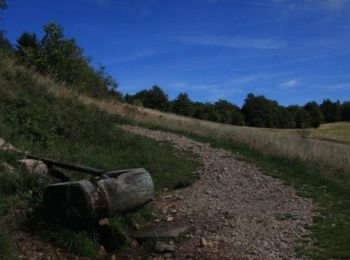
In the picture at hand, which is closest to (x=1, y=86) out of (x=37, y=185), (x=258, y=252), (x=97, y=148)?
(x=97, y=148)

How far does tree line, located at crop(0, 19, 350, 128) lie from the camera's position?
24344 millimetres

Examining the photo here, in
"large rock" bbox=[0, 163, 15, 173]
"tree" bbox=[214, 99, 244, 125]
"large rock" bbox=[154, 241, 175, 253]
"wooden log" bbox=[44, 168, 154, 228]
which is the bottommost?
"large rock" bbox=[154, 241, 175, 253]

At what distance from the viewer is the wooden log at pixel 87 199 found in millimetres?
6344

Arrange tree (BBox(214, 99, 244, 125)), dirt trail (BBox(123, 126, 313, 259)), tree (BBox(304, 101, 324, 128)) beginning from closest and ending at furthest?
dirt trail (BBox(123, 126, 313, 259)) < tree (BBox(214, 99, 244, 125)) < tree (BBox(304, 101, 324, 128))

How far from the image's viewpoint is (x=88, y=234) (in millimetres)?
6598

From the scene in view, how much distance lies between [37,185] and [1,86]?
237 inches

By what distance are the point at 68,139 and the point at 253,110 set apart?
70217mm

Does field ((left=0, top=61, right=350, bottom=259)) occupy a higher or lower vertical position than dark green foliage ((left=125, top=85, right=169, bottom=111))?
lower

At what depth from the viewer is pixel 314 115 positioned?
293ft

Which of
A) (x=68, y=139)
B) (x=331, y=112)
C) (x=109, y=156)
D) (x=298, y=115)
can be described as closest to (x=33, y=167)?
(x=109, y=156)

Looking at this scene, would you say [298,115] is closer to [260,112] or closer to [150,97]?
[260,112]

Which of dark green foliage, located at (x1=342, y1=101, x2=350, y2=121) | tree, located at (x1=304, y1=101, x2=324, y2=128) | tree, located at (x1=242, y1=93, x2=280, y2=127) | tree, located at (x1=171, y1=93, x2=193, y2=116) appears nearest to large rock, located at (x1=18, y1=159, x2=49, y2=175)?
tree, located at (x1=171, y1=93, x2=193, y2=116)

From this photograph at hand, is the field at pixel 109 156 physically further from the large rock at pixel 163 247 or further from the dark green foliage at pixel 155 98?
the dark green foliage at pixel 155 98

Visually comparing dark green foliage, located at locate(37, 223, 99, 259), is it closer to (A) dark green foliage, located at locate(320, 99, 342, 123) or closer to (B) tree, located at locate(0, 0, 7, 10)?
(B) tree, located at locate(0, 0, 7, 10)
